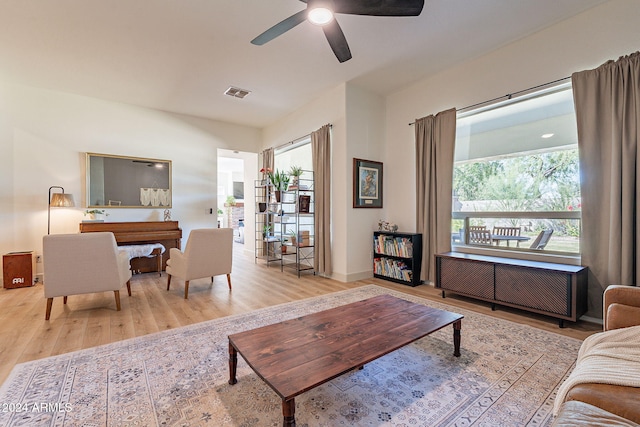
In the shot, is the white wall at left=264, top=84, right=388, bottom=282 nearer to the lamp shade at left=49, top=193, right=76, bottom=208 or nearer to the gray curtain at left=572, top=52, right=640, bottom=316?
the gray curtain at left=572, top=52, right=640, bottom=316

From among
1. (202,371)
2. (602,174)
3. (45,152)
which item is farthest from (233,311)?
(45,152)

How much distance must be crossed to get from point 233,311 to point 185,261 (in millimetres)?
1026

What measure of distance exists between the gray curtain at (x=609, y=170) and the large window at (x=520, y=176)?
0.73 feet

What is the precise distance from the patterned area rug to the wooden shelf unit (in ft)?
5.65

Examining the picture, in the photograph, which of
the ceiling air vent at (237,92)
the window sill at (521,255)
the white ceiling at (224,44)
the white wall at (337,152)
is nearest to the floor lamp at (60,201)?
the white ceiling at (224,44)

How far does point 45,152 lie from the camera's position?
4.43m

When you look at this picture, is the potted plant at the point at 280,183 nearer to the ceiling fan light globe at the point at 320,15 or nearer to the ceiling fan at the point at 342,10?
the ceiling fan at the point at 342,10

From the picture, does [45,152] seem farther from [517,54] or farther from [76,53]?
[517,54]

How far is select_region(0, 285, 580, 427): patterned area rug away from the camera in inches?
58.3

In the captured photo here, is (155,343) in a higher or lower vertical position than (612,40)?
lower

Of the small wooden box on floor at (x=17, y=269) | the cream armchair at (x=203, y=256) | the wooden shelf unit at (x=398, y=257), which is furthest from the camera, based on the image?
the wooden shelf unit at (x=398, y=257)

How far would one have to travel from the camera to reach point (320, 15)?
2.17 metres

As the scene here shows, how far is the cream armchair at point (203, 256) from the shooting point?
3543 mm

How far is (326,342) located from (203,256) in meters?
2.55
